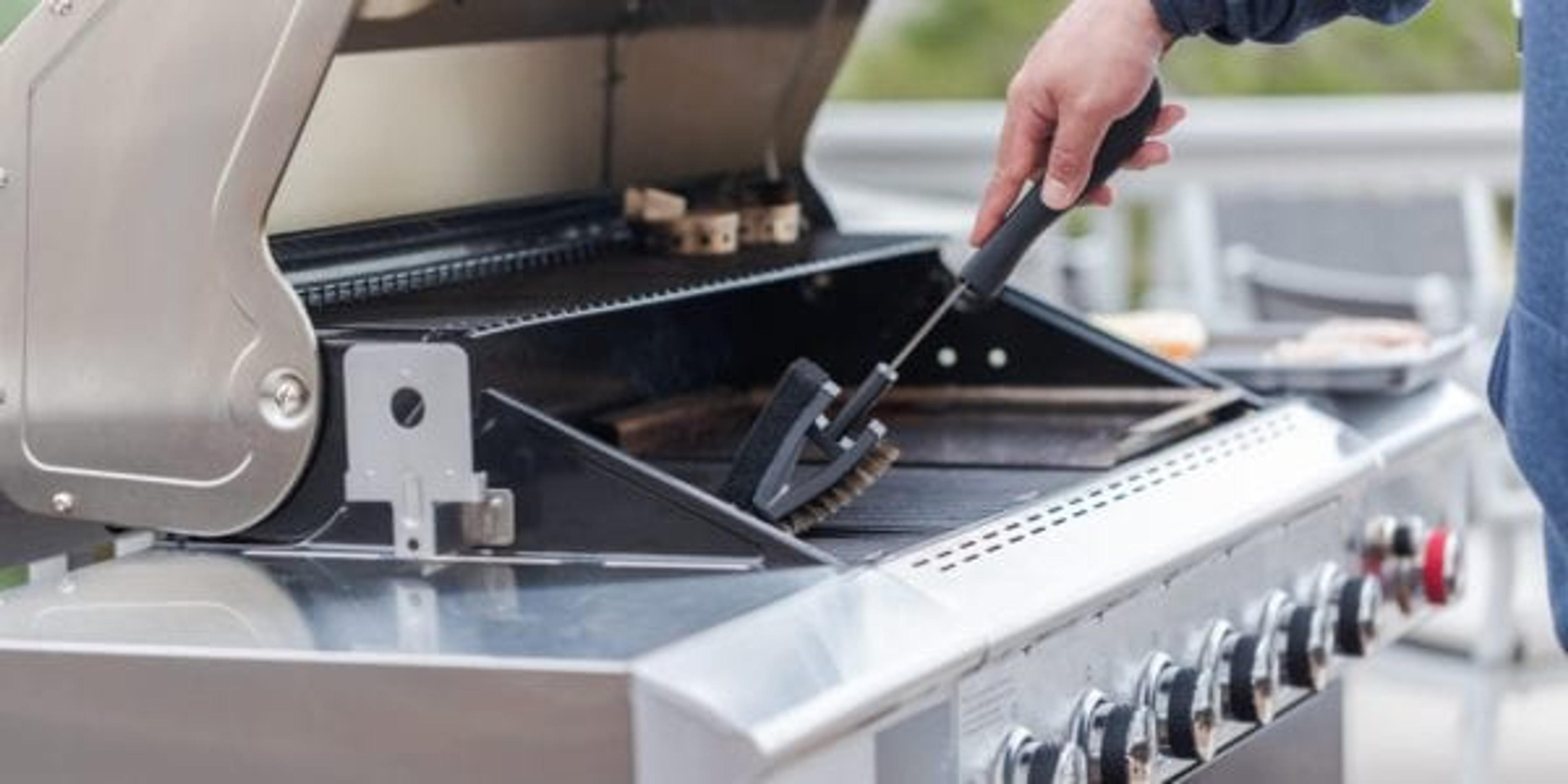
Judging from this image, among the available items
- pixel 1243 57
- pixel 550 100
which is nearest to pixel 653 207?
pixel 550 100

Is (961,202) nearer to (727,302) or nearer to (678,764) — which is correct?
(727,302)

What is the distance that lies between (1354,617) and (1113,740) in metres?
0.50

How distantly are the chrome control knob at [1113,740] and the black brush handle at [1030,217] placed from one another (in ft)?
0.97

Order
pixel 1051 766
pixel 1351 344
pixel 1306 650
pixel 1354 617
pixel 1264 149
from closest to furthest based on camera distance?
1. pixel 1051 766
2. pixel 1306 650
3. pixel 1354 617
4. pixel 1351 344
5. pixel 1264 149

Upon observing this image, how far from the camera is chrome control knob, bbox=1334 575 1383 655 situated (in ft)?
7.78

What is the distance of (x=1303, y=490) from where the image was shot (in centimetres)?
227

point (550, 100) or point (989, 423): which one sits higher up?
point (550, 100)

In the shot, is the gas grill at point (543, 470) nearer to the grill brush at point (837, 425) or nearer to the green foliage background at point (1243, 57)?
the grill brush at point (837, 425)

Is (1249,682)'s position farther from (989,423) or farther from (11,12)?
(11,12)

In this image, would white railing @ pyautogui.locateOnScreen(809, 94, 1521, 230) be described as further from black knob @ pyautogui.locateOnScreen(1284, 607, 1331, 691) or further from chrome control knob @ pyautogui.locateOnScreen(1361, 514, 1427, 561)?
black knob @ pyautogui.locateOnScreen(1284, 607, 1331, 691)

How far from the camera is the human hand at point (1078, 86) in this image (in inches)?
79.4

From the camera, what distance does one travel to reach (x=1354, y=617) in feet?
7.78

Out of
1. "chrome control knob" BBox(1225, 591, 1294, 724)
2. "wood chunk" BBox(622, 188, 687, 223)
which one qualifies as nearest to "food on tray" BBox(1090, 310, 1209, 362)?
"wood chunk" BBox(622, 188, 687, 223)

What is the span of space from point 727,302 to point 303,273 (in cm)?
54
